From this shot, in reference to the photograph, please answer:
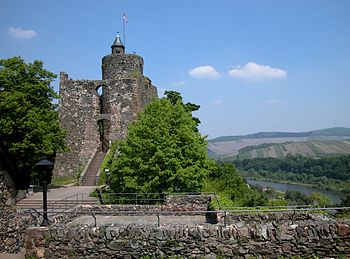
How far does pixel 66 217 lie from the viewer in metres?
13.3

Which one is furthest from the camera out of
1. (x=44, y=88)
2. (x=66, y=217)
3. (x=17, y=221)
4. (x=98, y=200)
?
(x=44, y=88)

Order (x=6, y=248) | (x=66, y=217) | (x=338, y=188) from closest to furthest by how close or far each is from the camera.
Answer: (x=6, y=248) < (x=66, y=217) < (x=338, y=188)

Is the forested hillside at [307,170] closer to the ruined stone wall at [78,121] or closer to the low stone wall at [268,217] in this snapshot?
the ruined stone wall at [78,121]

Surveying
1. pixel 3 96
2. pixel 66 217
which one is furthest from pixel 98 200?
pixel 3 96

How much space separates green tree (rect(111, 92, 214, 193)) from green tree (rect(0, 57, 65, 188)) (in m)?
6.56

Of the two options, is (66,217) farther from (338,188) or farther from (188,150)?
(338,188)

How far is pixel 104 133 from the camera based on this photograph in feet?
110

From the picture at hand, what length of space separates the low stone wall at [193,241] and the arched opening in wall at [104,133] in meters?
25.1

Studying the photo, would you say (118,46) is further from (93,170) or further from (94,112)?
(93,170)

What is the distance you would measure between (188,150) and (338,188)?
91.7 meters

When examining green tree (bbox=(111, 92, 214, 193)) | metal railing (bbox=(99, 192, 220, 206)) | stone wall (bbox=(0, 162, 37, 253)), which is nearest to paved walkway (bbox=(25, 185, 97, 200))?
metal railing (bbox=(99, 192, 220, 206))

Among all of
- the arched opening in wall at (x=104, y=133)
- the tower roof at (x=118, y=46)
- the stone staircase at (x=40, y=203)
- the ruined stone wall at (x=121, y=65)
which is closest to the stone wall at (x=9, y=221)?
the stone staircase at (x=40, y=203)

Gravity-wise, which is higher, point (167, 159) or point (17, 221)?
point (167, 159)

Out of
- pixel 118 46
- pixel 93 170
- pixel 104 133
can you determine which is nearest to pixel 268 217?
pixel 93 170
